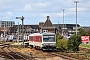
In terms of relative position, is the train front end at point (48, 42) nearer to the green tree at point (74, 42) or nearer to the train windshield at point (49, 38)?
the train windshield at point (49, 38)

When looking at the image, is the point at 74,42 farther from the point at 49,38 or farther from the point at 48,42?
the point at 49,38

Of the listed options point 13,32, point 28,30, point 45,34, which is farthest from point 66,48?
point 13,32

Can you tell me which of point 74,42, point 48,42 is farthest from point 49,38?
point 74,42

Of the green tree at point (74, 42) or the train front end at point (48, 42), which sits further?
the train front end at point (48, 42)

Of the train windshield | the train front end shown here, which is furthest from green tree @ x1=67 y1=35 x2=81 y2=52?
the train windshield

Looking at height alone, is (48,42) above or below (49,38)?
below

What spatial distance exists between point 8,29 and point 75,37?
5099 inches

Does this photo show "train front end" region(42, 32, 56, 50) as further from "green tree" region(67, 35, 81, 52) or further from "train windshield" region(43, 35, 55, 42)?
"green tree" region(67, 35, 81, 52)

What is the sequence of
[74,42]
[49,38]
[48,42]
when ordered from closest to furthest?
[74,42]
[48,42]
[49,38]

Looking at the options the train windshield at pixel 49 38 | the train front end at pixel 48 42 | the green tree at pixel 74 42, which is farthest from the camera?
the train windshield at pixel 49 38

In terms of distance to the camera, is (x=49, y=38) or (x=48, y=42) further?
(x=49, y=38)

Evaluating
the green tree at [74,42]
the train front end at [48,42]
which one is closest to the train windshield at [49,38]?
the train front end at [48,42]

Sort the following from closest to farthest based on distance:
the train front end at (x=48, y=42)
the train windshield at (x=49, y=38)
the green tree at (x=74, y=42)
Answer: the green tree at (x=74, y=42) < the train front end at (x=48, y=42) < the train windshield at (x=49, y=38)

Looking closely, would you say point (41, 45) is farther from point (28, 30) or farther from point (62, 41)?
point (28, 30)
